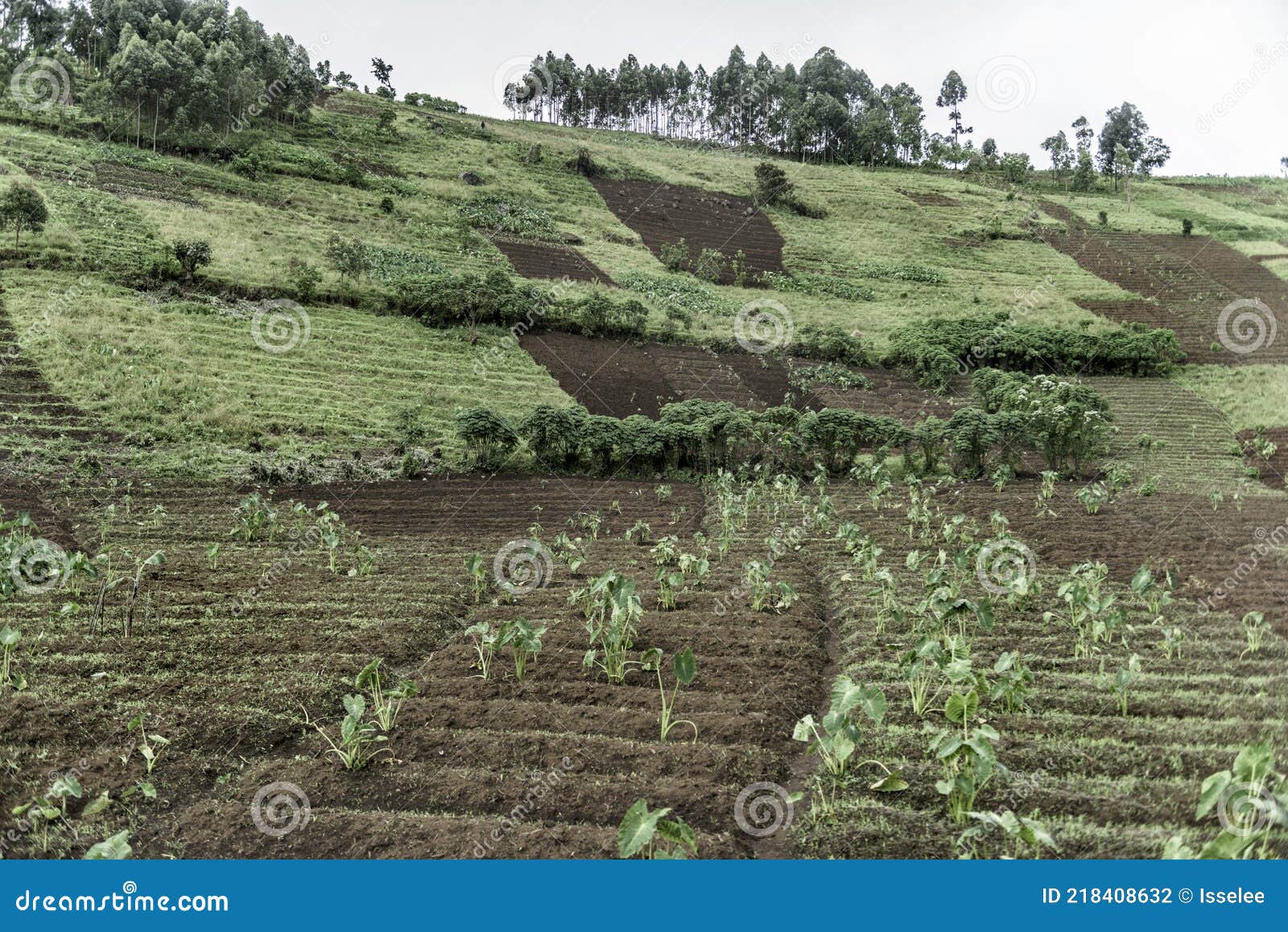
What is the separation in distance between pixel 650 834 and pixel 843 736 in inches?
91.7

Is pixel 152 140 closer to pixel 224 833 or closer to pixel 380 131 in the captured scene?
pixel 380 131

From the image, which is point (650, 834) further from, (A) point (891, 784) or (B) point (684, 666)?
(B) point (684, 666)

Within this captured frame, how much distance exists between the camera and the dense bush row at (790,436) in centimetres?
2253

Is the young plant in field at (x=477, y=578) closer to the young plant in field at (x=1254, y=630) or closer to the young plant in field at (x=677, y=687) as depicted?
the young plant in field at (x=677, y=687)

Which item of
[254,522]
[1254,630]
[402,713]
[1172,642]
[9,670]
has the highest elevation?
[1254,630]

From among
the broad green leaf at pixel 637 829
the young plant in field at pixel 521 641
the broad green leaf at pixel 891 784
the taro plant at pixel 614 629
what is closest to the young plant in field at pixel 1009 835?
the broad green leaf at pixel 891 784

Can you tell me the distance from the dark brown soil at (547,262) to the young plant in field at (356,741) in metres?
35.5

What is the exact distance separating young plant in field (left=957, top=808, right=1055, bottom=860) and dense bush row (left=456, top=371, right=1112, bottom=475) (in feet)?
58.8

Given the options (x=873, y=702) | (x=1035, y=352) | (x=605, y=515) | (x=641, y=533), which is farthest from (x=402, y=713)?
A: (x=1035, y=352)

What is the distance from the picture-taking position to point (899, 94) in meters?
71.7

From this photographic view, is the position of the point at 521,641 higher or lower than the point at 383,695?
higher

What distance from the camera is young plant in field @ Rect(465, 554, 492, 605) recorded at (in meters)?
12.5

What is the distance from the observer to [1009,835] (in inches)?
216

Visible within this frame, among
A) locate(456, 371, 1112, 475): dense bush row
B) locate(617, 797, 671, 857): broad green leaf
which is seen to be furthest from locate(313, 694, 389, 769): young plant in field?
locate(456, 371, 1112, 475): dense bush row
